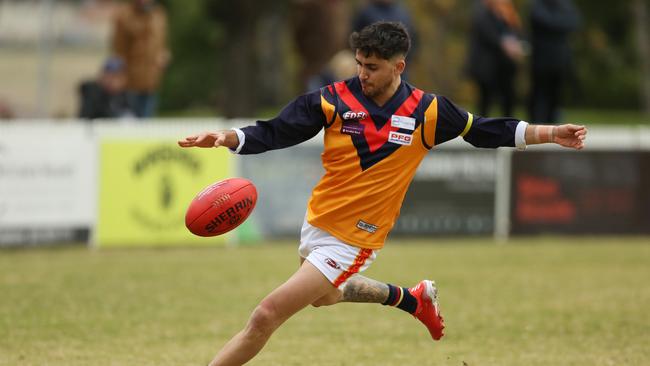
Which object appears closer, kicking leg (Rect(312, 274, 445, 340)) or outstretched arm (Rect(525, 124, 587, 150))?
outstretched arm (Rect(525, 124, 587, 150))

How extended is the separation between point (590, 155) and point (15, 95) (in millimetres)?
9883

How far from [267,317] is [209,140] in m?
0.96

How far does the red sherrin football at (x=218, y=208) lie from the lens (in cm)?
633

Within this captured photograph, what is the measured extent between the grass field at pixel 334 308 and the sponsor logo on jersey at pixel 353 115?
6.06 feet

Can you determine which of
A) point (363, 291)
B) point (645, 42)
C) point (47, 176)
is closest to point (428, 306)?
point (363, 291)

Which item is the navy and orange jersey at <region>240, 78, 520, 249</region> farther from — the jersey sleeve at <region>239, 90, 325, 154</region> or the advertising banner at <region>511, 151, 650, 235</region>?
the advertising banner at <region>511, 151, 650, 235</region>

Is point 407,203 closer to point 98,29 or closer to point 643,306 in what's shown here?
point 643,306

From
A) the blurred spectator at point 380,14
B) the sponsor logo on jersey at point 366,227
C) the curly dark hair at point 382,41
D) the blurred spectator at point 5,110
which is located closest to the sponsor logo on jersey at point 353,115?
the curly dark hair at point 382,41

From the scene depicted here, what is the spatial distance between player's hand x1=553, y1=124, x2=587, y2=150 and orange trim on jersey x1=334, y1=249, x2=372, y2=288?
3.97 ft

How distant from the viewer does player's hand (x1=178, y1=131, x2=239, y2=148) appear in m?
6.09

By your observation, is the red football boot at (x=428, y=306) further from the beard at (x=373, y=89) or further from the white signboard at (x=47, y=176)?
the white signboard at (x=47, y=176)

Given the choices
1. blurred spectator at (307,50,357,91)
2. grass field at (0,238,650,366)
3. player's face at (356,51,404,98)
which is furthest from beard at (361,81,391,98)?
blurred spectator at (307,50,357,91)

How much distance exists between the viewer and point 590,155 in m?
14.5

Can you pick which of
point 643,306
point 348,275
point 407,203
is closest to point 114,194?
point 407,203
